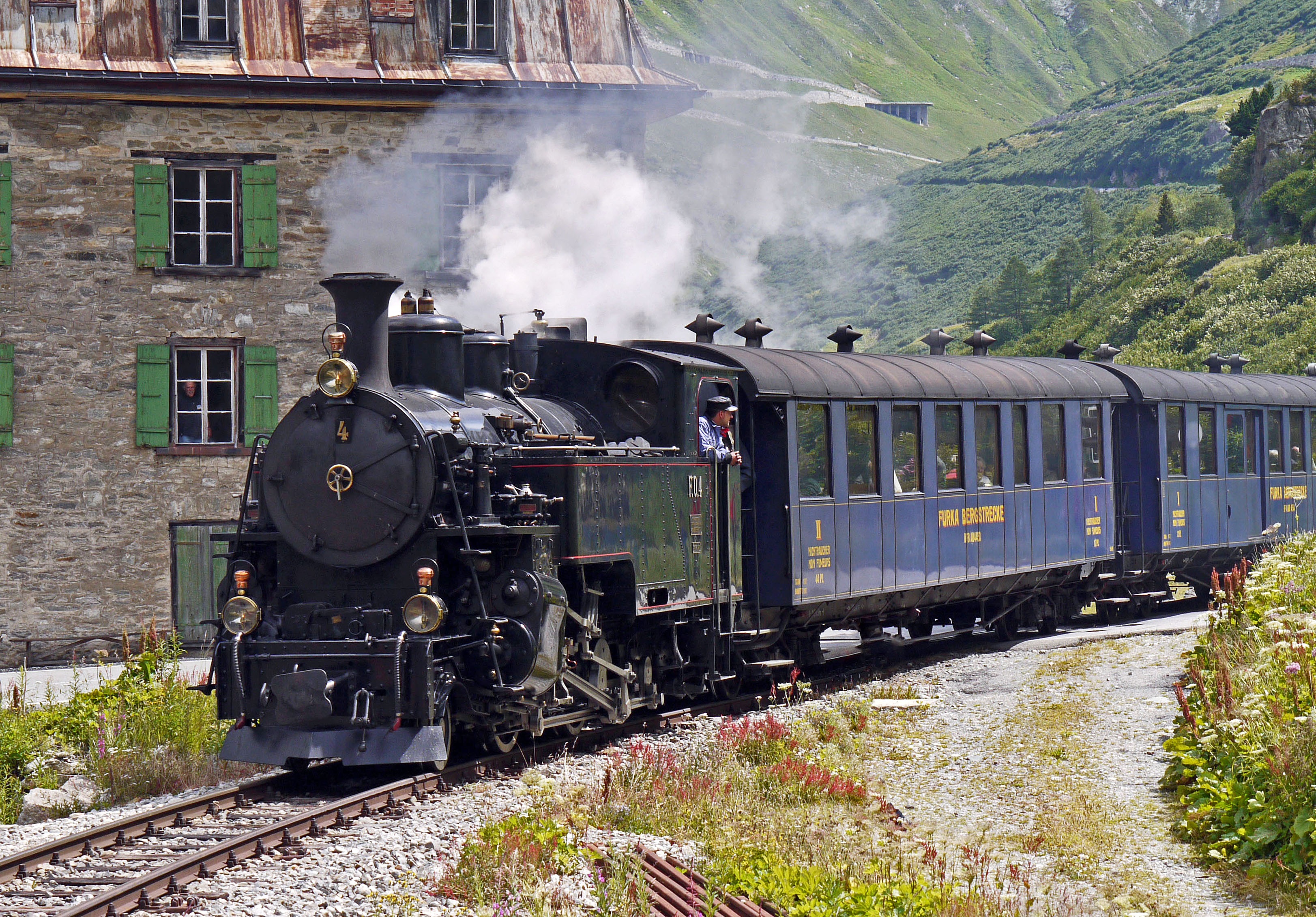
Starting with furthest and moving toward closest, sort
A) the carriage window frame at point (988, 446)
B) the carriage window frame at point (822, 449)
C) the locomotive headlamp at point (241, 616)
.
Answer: the carriage window frame at point (988, 446) < the carriage window frame at point (822, 449) < the locomotive headlamp at point (241, 616)

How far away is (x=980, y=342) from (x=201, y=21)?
10.7m

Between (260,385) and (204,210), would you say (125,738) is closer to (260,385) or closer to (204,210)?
(260,385)

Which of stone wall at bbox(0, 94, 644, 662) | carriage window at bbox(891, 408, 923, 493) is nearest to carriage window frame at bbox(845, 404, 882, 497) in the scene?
carriage window at bbox(891, 408, 923, 493)

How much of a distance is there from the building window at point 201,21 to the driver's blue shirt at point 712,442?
11.0 meters

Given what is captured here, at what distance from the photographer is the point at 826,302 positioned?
93125 mm

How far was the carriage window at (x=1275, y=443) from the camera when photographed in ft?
64.4

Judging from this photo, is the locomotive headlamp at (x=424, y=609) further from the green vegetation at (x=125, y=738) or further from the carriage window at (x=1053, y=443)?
the carriage window at (x=1053, y=443)

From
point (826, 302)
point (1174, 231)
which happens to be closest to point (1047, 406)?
point (1174, 231)

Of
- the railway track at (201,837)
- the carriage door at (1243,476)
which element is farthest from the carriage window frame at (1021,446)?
the railway track at (201,837)

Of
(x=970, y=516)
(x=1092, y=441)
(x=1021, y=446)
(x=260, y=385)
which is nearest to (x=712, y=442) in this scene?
(x=970, y=516)

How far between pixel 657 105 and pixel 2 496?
9.71 meters

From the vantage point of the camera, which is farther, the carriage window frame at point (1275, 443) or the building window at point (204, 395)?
the carriage window frame at point (1275, 443)

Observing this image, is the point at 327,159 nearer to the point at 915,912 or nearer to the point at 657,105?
the point at 657,105

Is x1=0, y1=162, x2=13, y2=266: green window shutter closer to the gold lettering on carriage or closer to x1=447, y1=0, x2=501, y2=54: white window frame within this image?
x1=447, y1=0, x2=501, y2=54: white window frame
